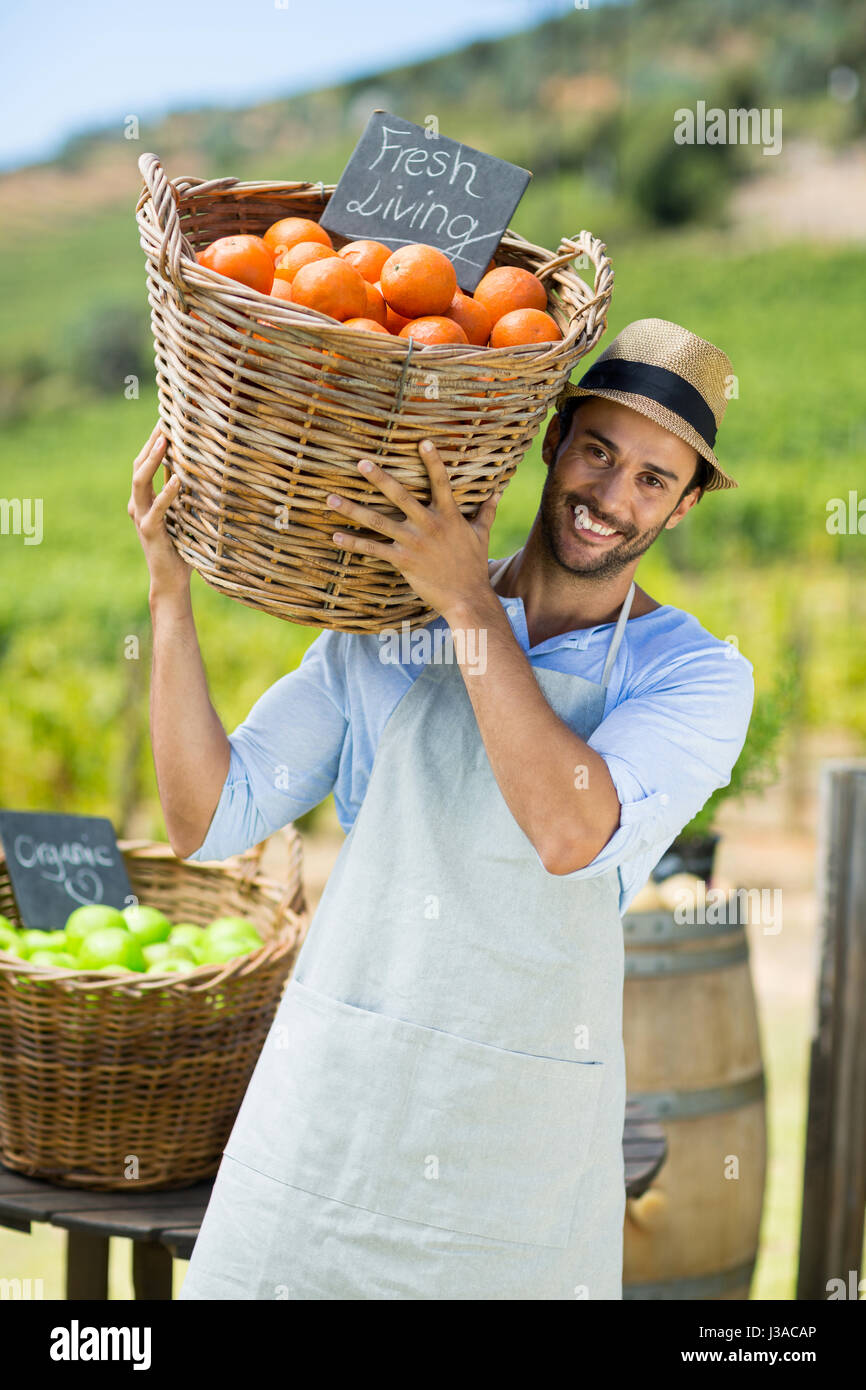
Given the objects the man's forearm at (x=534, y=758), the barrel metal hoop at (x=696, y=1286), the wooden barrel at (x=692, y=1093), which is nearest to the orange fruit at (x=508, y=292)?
the man's forearm at (x=534, y=758)

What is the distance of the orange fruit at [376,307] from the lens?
1130mm

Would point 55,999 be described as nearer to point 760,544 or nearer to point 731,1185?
point 731,1185

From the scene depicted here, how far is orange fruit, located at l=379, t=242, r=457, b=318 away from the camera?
1123 millimetres

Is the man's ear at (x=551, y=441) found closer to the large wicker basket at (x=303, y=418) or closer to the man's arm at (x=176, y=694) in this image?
the large wicker basket at (x=303, y=418)

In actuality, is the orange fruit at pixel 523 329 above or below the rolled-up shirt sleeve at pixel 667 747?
above

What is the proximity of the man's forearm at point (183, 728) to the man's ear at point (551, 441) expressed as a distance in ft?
1.41

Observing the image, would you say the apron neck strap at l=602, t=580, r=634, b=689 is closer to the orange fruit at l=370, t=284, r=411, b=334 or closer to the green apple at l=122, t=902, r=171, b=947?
the orange fruit at l=370, t=284, r=411, b=334

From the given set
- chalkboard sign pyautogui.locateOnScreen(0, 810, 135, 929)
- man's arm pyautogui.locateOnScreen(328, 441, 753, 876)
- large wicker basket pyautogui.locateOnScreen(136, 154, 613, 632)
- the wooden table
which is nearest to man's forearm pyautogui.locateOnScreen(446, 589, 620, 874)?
man's arm pyautogui.locateOnScreen(328, 441, 753, 876)

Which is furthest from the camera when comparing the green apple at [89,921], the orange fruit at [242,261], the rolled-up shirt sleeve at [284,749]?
the green apple at [89,921]

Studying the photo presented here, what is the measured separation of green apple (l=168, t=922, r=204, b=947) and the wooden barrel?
2.54 ft

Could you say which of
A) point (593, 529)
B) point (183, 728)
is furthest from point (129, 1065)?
point (593, 529)

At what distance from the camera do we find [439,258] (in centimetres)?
114

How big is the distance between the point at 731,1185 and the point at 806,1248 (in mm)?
378

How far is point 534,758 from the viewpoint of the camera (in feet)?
3.59
